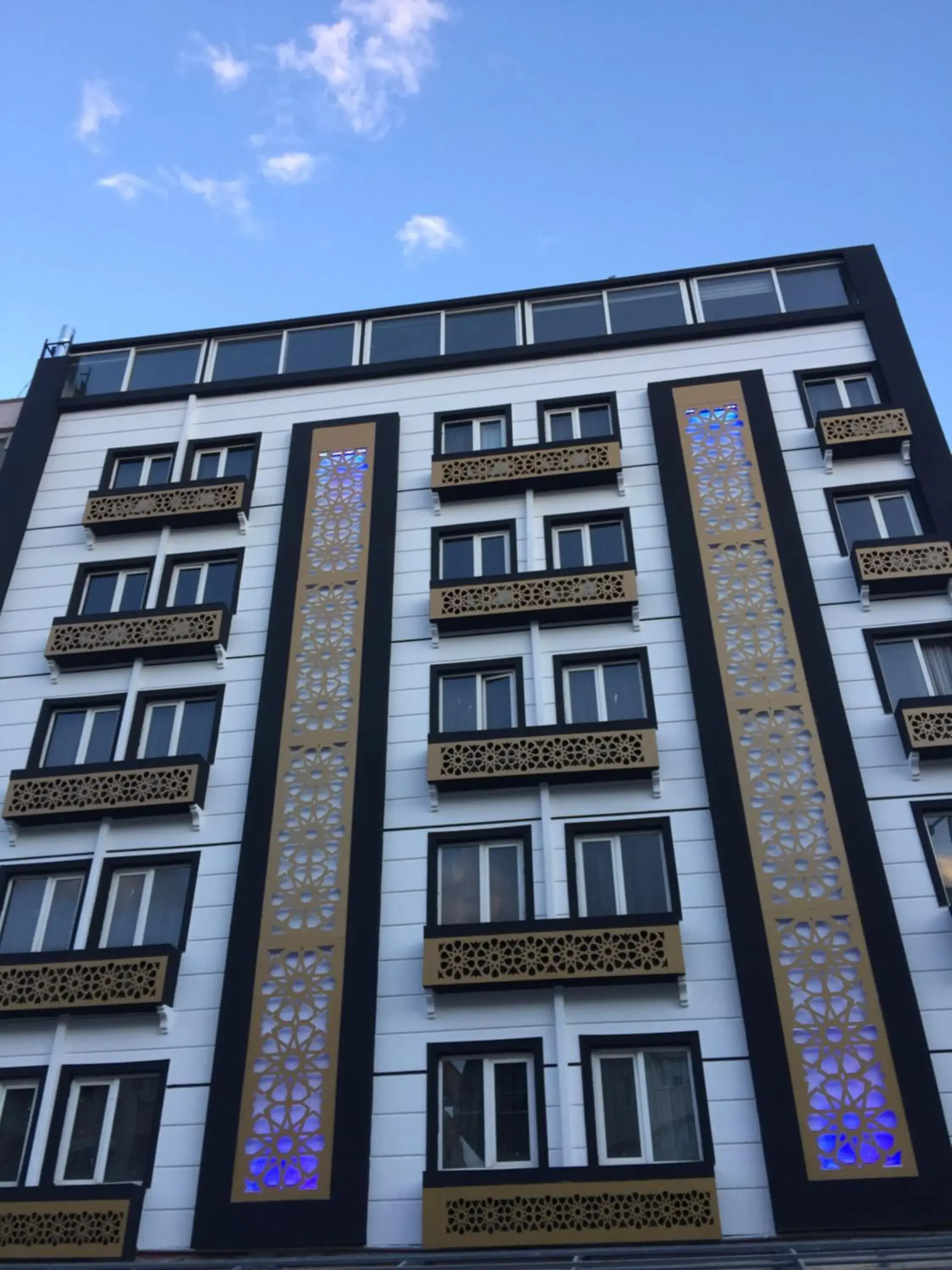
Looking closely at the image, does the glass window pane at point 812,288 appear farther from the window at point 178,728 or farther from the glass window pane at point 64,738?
the glass window pane at point 64,738

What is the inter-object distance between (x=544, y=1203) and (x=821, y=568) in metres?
10.5

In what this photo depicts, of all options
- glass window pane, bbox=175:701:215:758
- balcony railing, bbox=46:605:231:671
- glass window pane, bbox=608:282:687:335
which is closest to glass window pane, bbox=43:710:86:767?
balcony railing, bbox=46:605:231:671

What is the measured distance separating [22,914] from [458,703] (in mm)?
7239

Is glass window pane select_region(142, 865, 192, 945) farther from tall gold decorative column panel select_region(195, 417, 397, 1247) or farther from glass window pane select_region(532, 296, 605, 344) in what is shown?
glass window pane select_region(532, 296, 605, 344)

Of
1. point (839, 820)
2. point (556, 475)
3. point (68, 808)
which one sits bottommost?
point (839, 820)

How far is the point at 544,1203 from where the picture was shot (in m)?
13.0

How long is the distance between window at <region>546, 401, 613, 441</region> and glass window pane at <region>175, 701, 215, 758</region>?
818 cm

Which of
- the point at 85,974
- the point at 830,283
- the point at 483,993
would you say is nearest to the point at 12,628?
the point at 85,974

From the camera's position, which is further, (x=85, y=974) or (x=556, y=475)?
(x=556, y=475)

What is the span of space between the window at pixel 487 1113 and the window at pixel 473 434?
11.5 metres

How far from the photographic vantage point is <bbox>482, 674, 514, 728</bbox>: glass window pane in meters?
17.7

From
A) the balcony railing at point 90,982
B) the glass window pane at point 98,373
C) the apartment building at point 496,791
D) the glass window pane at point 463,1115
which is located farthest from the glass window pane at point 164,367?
the glass window pane at point 463,1115

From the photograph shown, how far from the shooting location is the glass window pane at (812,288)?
2264cm

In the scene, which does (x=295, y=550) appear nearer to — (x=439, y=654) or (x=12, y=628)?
(x=439, y=654)
